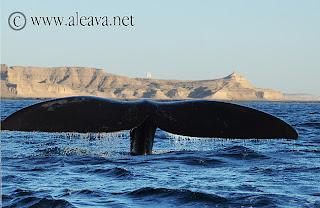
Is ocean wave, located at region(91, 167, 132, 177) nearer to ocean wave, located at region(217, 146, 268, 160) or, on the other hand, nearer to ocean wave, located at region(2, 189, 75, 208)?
ocean wave, located at region(2, 189, 75, 208)

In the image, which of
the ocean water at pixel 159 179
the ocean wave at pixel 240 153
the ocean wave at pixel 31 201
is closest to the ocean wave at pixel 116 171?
the ocean water at pixel 159 179

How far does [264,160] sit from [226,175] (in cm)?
179

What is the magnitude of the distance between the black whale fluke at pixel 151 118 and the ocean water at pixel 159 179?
0.25 meters

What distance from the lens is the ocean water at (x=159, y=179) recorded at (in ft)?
18.0

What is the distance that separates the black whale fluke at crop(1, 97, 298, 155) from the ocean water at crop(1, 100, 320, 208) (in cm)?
25

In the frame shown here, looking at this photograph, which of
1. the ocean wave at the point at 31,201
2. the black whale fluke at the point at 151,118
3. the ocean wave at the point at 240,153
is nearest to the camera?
the ocean wave at the point at 31,201

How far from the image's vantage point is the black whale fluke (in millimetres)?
6035

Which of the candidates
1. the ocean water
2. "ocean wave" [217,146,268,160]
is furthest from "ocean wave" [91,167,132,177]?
"ocean wave" [217,146,268,160]

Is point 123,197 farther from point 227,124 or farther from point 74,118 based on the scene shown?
point 227,124

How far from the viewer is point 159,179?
259 inches

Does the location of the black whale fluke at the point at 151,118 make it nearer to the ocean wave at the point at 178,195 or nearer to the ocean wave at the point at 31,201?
the ocean wave at the point at 31,201

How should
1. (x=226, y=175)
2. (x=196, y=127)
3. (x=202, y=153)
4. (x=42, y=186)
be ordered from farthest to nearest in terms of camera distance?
(x=202, y=153)
(x=226, y=175)
(x=196, y=127)
(x=42, y=186)

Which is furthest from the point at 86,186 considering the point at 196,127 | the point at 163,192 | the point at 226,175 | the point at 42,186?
the point at 226,175

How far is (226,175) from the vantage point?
275 inches
